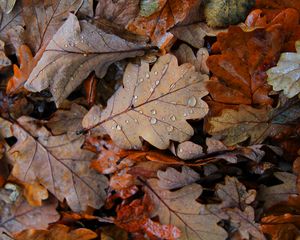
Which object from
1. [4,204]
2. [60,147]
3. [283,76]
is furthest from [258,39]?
[4,204]

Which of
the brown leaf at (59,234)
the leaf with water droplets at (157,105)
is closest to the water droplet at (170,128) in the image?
the leaf with water droplets at (157,105)

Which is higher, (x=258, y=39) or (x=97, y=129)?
(x=258, y=39)

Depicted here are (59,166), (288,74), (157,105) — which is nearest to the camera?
(288,74)

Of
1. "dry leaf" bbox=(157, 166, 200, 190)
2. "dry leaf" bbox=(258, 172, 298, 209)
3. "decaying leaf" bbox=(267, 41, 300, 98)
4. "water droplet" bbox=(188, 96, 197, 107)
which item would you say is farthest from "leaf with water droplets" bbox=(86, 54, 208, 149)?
"dry leaf" bbox=(258, 172, 298, 209)

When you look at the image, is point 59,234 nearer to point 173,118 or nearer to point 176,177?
point 176,177

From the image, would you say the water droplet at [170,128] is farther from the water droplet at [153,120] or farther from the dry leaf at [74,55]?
the dry leaf at [74,55]

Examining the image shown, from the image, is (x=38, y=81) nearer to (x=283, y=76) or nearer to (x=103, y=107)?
(x=103, y=107)

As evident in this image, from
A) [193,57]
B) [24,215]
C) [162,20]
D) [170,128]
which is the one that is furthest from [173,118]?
[24,215]
